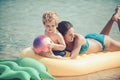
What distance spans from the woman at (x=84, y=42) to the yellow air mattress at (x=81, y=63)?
0.36 feet

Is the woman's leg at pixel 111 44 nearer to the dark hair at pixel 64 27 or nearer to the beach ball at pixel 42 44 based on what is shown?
the dark hair at pixel 64 27

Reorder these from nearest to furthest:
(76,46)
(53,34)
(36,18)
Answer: (53,34)
(76,46)
(36,18)

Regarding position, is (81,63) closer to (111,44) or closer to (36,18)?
(111,44)

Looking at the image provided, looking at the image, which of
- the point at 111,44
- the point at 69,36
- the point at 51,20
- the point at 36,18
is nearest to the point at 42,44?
the point at 51,20

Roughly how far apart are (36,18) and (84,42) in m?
3.69

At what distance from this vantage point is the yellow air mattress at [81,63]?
3.96 meters

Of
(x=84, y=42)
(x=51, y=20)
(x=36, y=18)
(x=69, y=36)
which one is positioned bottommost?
(x=36, y=18)

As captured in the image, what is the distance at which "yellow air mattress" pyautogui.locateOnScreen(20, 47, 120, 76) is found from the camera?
396 centimetres

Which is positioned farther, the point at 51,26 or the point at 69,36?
the point at 69,36

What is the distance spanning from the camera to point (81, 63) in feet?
13.3

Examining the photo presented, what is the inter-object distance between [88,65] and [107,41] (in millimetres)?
670

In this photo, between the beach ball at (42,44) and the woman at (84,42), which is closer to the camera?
the beach ball at (42,44)

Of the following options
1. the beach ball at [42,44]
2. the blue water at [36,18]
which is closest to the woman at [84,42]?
the beach ball at [42,44]

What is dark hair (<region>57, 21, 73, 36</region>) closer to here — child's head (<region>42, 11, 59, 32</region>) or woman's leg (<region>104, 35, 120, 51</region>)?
child's head (<region>42, 11, 59, 32</region>)
